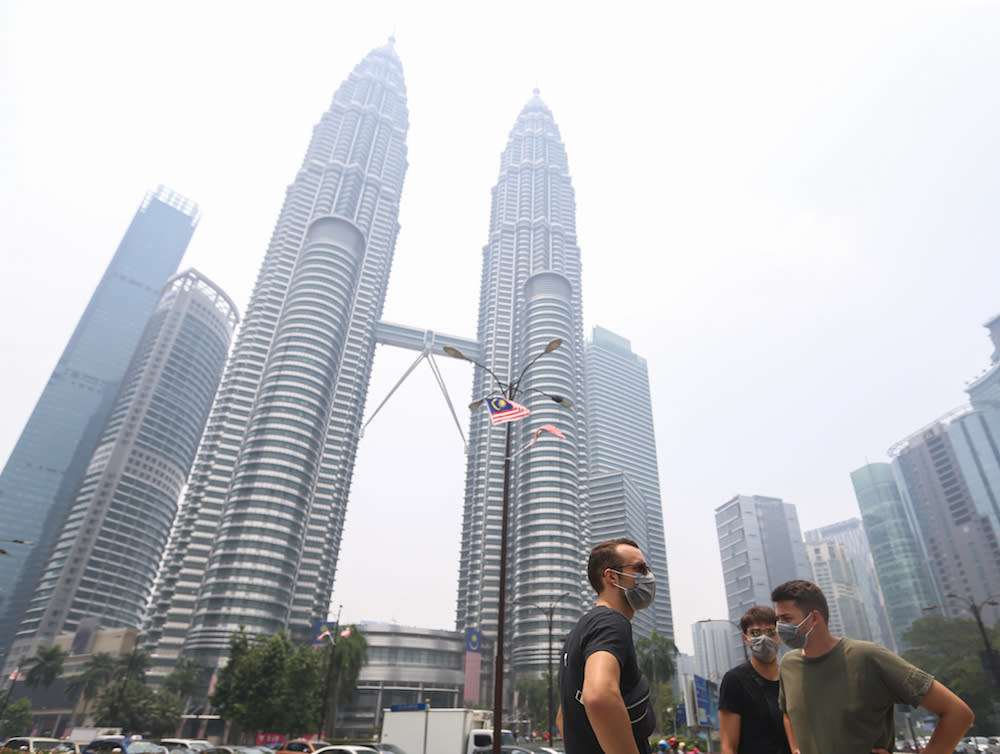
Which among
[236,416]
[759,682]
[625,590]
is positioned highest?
[236,416]

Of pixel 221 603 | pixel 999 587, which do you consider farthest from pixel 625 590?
pixel 999 587

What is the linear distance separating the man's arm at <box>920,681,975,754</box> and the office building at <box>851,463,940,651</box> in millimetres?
181477

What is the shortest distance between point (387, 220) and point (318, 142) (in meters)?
37.2

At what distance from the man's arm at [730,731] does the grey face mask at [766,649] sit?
1.88 feet

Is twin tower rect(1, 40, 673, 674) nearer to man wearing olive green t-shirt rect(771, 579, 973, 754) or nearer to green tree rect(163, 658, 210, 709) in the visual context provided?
green tree rect(163, 658, 210, 709)

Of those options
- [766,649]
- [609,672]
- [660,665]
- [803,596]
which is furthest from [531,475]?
[609,672]

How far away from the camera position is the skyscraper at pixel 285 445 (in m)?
109

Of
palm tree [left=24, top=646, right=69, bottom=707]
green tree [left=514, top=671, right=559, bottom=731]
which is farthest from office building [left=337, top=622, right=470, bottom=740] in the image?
palm tree [left=24, top=646, right=69, bottom=707]

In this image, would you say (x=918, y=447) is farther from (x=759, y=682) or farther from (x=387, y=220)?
(x=759, y=682)

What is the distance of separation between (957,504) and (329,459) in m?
177

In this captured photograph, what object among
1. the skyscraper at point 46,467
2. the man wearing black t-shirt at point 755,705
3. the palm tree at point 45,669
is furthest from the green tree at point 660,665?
the skyscraper at point 46,467

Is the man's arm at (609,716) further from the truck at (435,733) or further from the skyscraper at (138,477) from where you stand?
the skyscraper at (138,477)

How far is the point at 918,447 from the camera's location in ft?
544

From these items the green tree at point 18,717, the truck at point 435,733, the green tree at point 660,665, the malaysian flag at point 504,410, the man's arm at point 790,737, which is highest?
the malaysian flag at point 504,410
